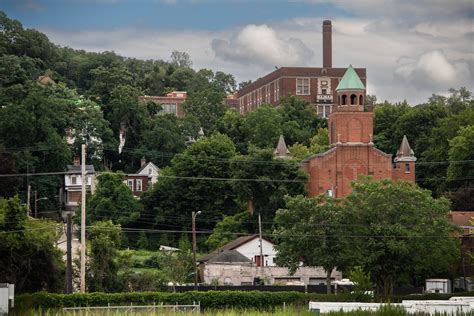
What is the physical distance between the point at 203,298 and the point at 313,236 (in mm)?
19905

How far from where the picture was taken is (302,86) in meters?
192

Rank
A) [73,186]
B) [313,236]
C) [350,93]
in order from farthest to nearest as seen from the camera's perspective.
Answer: [73,186], [350,93], [313,236]

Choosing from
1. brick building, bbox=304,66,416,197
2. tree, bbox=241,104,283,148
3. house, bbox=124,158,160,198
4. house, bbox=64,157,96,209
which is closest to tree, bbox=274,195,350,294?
brick building, bbox=304,66,416,197

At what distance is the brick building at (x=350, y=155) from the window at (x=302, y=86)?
50.4 meters

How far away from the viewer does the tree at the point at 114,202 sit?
13312cm

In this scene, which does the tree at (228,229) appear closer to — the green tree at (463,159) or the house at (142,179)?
the green tree at (463,159)

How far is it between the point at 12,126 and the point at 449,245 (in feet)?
180

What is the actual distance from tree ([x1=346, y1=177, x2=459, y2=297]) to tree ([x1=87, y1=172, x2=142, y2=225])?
111ft

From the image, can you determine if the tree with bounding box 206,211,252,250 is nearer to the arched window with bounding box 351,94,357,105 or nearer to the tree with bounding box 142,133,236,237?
the tree with bounding box 142,133,236,237

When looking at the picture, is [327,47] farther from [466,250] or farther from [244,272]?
[466,250]

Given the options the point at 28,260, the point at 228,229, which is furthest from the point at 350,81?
the point at 28,260

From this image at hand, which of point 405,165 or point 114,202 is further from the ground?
point 405,165

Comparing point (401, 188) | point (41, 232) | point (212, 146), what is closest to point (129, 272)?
point (41, 232)

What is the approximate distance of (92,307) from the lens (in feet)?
242
